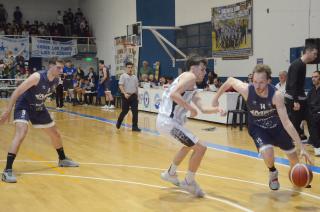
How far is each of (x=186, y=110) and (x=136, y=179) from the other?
1.57 metres

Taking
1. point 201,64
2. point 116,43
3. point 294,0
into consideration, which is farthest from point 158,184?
point 116,43

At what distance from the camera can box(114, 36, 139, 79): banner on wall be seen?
2216cm

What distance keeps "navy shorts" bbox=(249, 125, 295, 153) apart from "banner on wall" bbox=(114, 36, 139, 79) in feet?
55.1

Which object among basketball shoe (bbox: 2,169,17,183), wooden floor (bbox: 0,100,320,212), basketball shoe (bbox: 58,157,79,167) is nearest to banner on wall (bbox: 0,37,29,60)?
wooden floor (bbox: 0,100,320,212)

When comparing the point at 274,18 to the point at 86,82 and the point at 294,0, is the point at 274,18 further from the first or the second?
the point at 86,82

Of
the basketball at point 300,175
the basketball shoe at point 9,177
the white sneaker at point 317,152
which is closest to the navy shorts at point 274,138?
the basketball at point 300,175

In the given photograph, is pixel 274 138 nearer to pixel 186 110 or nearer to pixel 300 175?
pixel 300 175

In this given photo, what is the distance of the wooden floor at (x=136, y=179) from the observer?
5.20 metres

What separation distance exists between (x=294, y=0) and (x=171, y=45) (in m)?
6.14

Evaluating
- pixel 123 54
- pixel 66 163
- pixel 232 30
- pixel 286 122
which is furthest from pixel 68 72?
pixel 286 122

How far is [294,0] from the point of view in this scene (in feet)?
45.1

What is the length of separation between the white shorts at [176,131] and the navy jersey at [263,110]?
785mm

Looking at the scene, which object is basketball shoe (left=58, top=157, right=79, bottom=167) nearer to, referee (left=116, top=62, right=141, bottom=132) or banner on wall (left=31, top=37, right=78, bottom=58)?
referee (left=116, top=62, right=141, bottom=132)

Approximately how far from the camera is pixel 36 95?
6.66 metres
